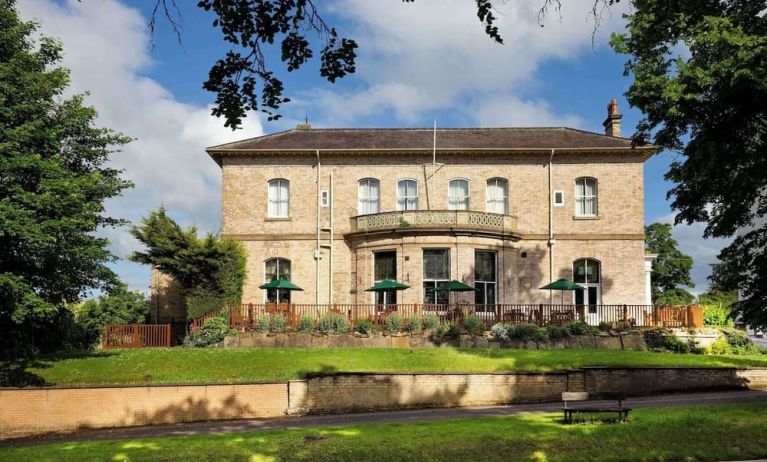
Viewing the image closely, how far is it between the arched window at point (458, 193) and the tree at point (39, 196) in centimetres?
1868

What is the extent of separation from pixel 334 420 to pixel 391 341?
364 inches

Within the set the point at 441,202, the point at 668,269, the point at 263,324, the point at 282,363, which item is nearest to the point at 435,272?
the point at 441,202

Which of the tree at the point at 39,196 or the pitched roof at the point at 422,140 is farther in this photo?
the pitched roof at the point at 422,140

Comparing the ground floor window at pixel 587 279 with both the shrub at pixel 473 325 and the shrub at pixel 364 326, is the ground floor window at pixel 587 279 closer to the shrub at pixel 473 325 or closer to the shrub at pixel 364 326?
the shrub at pixel 473 325

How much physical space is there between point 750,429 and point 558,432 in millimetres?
4270

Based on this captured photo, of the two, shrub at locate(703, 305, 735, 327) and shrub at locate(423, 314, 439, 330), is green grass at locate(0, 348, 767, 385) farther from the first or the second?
shrub at locate(703, 305, 735, 327)

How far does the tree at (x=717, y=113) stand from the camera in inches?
591

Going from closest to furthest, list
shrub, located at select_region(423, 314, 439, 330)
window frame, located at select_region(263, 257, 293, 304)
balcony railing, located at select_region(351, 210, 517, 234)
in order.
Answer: shrub, located at select_region(423, 314, 439, 330) → balcony railing, located at select_region(351, 210, 517, 234) → window frame, located at select_region(263, 257, 293, 304)

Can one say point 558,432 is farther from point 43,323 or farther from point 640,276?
point 640,276

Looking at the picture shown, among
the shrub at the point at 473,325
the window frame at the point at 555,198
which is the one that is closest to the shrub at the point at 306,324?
the shrub at the point at 473,325

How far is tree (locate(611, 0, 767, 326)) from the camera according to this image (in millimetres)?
15023

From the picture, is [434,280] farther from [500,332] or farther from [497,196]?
[497,196]

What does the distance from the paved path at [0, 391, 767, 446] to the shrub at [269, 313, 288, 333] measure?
349 inches

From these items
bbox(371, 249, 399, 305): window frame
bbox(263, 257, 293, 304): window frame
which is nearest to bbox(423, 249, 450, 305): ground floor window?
bbox(371, 249, 399, 305): window frame
